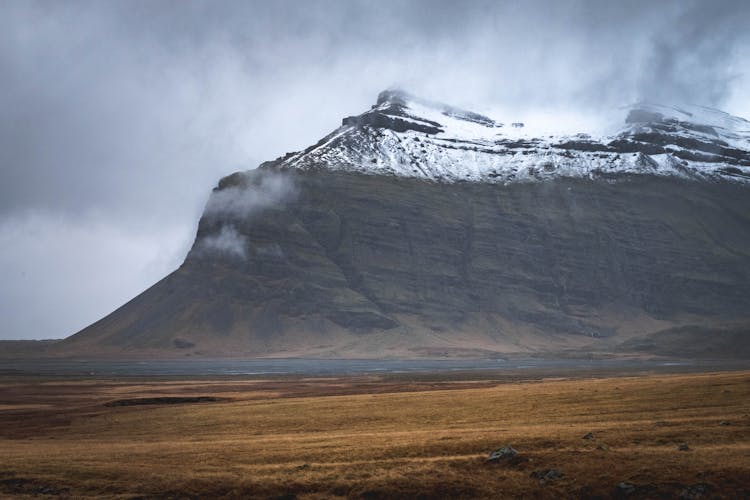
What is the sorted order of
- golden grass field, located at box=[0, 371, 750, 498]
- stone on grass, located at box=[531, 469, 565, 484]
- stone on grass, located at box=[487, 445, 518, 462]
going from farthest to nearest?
1. stone on grass, located at box=[487, 445, 518, 462]
2. stone on grass, located at box=[531, 469, 565, 484]
3. golden grass field, located at box=[0, 371, 750, 498]

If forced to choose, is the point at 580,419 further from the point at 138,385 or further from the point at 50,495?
the point at 138,385

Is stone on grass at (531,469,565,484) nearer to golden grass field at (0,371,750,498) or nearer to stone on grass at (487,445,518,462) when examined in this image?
golden grass field at (0,371,750,498)

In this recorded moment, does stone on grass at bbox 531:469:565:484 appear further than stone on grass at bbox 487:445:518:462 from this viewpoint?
No

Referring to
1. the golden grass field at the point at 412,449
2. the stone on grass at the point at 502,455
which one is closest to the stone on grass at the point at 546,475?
the golden grass field at the point at 412,449

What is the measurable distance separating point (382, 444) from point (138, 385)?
293ft

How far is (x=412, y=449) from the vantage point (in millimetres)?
37719

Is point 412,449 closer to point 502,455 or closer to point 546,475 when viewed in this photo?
point 502,455

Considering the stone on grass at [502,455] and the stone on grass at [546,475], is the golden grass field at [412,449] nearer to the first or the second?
the stone on grass at [546,475]

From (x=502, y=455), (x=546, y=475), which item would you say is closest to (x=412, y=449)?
(x=502, y=455)

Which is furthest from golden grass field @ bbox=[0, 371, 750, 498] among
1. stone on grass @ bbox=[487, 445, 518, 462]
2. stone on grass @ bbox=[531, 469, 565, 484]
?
stone on grass @ bbox=[487, 445, 518, 462]

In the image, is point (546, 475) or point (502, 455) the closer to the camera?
point (546, 475)

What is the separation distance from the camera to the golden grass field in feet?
104

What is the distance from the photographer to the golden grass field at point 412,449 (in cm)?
3164

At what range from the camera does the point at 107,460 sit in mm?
38344
